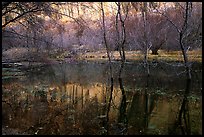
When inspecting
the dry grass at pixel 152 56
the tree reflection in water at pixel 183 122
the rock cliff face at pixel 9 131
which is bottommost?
the tree reflection in water at pixel 183 122

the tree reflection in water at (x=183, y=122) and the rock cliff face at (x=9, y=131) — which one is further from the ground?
the rock cliff face at (x=9, y=131)

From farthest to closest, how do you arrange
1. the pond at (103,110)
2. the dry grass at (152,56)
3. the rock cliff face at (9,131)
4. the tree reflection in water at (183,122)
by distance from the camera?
the dry grass at (152,56), the pond at (103,110), the tree reflection in water at (183,122), the rock cliff face at (9,131)

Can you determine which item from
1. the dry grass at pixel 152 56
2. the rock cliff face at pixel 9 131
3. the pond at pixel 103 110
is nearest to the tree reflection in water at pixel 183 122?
the pond at pixel 103 110

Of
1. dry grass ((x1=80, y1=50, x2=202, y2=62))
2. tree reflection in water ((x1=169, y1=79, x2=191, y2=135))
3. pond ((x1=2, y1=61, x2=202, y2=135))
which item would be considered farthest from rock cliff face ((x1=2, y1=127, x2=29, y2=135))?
dry grass ((x1=80, y1=50, x2=202, y2=62))

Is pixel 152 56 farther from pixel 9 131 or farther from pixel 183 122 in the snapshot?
pixel 9 131

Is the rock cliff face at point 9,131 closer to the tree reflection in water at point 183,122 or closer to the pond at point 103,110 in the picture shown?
the pond at point 103,110

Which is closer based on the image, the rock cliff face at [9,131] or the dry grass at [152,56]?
the rock cliff face at [9,131]

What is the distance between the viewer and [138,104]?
20.4 meters

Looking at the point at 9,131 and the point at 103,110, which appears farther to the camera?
the point at 103,110

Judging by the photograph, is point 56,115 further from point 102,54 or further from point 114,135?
point 102,54

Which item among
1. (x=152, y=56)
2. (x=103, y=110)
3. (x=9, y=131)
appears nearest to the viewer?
(x=9, y=131)

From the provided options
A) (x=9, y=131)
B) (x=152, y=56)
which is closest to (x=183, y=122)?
(x=9, y=131)

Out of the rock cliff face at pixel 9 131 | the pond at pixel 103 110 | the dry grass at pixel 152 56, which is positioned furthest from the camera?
the dry grass at pixel 152 56

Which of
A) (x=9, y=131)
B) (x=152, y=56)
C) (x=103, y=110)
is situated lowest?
(x=103, y=110)
